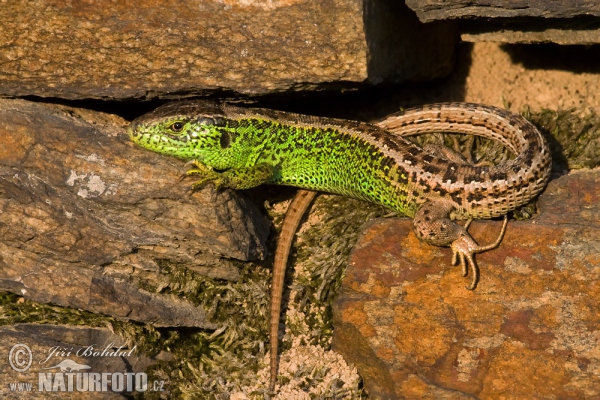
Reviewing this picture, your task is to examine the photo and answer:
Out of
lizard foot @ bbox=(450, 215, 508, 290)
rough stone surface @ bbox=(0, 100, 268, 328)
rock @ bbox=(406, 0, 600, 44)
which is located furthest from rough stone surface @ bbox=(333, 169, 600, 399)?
rock @ bbox=(406, 0, 600, 44)

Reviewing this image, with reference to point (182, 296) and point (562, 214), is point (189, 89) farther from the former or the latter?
point (562, 214)

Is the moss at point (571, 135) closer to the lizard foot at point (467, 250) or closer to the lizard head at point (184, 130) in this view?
the lizard foot at point (467, 250)

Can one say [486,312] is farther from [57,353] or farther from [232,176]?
[57,353]

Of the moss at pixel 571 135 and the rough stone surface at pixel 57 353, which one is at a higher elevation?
the moss at pixel 571 135

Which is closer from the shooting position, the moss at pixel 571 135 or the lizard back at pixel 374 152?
the lizard back at pixel 374 152

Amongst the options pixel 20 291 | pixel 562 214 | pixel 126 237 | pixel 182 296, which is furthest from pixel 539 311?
pixel 20 291

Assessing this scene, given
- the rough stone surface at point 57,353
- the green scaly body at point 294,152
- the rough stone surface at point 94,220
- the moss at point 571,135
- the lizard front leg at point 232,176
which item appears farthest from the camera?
the moss at point 571,135

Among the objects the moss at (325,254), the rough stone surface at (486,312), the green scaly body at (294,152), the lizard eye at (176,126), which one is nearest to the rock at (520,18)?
the green scaly body at (294,152)
